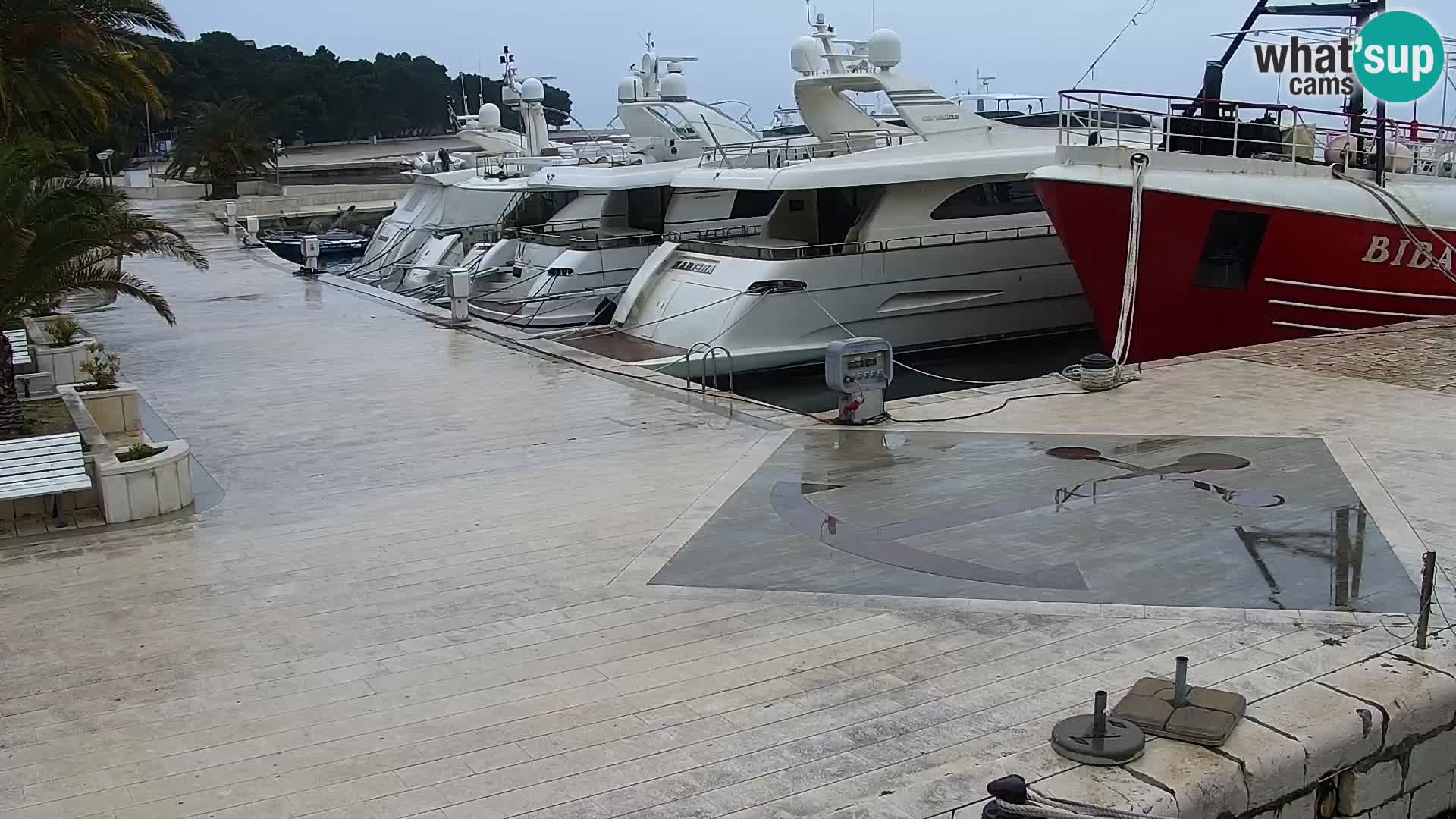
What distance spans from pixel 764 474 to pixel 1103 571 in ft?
9.64

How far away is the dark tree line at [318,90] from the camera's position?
67625 millimetres

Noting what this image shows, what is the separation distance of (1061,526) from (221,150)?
44.0 m

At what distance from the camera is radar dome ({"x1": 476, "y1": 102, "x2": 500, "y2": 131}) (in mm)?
38531

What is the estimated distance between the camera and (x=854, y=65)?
22.3 meters

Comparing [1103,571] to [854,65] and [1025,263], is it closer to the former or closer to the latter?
[1025,263]

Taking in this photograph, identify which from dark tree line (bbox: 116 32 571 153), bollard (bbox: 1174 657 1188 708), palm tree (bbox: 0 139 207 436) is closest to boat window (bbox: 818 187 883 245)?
palm tree (bbox: 0 139 207 436)

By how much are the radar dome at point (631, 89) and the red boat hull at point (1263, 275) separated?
54.4ft

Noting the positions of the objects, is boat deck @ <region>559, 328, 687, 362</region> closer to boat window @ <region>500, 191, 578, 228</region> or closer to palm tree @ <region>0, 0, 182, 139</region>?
palm tree @ <region>0, 0, 182, 139</region>

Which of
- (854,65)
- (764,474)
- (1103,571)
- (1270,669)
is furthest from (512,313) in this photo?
(1270,669)

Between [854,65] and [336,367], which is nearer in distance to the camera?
[336,367]

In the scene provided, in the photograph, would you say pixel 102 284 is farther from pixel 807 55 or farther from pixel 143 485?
pixel 807 55

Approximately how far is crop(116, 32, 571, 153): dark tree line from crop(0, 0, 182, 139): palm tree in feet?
140

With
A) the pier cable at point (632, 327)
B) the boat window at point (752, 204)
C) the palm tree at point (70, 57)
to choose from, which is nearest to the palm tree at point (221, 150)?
the palm tree at point (70, 57)

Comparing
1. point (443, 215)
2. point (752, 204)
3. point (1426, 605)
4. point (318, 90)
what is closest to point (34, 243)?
point (1426, 605)
